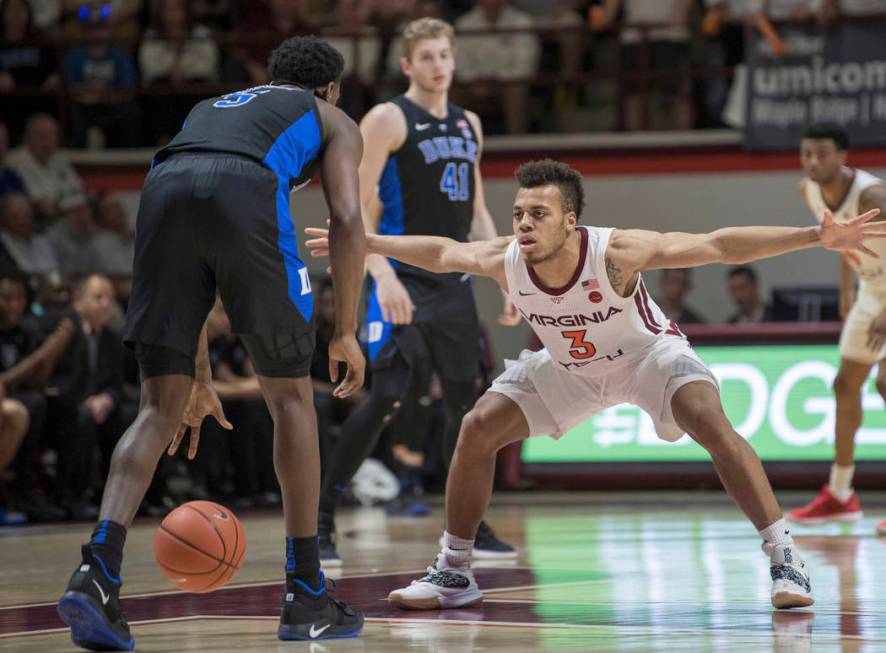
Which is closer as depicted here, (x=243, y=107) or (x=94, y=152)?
(x=243, y=107)

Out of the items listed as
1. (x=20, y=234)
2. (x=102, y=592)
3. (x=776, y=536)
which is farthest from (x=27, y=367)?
(x=776, y=536)

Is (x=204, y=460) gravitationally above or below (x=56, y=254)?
below

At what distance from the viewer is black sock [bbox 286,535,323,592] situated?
4570mm

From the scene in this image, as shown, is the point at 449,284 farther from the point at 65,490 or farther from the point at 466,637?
the point at 65,490

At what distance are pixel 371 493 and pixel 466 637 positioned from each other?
7366 millimetres

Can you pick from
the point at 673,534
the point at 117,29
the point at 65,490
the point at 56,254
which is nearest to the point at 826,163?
the point at 673,534

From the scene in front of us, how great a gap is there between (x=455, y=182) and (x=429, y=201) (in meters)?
0.17

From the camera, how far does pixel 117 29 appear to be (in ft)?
51.8

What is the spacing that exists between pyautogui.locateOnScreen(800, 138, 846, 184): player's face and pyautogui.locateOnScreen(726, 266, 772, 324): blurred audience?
419cm

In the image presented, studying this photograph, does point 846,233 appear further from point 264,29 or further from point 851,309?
point 264,29

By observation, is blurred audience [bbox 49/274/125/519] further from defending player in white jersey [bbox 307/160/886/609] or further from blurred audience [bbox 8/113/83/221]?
defending player in white jersey [bbox 307/160/886/609]

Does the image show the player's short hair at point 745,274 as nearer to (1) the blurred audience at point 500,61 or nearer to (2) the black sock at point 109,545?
(1) the blurred audience at point 500,61

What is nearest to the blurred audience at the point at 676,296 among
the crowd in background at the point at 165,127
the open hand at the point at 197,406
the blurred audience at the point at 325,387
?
the crowd in background at the point at 165,127

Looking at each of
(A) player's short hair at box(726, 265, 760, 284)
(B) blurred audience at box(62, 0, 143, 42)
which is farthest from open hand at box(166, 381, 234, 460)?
(B) blurred audience at box(62, 0, 143, 42)
